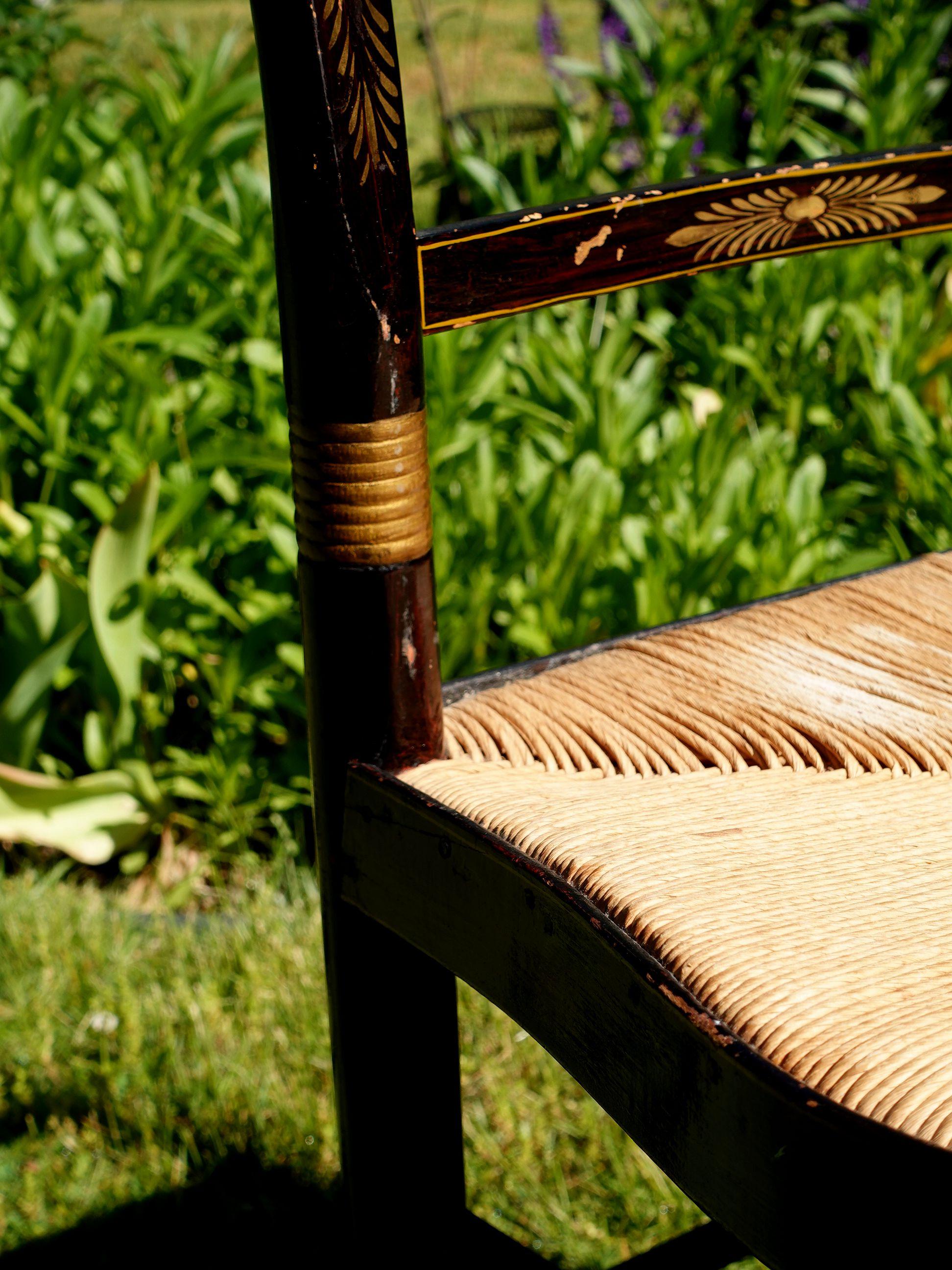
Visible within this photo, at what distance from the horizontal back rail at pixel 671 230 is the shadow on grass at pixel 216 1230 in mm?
825

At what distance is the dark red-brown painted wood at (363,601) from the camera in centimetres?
58

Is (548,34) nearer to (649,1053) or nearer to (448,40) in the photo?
(649,1053)

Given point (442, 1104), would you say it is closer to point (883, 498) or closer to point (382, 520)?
point (382, 520)

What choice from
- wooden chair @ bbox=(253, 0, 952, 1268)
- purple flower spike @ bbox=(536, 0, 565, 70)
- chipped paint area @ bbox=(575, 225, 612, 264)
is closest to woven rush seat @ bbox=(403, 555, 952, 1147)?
wooden chair @ bbox=(253, 0, 952, 1268)

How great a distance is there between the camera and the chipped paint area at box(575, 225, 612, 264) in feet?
2.17

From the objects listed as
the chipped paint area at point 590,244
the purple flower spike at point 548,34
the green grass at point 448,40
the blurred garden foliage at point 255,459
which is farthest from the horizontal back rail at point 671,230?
the green grass at point 448,40

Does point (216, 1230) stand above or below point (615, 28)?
below

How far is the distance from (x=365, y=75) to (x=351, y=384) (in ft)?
0.45

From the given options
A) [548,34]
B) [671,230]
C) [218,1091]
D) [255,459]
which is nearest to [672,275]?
[671,230]

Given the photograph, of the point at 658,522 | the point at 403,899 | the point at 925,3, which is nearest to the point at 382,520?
the point at 403,899

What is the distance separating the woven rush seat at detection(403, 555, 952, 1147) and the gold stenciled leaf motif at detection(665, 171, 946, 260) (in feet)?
0.72

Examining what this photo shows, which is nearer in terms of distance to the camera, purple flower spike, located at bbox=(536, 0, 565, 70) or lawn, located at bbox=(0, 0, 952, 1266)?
lawn, located at bbox=(0, 0, 952, 1266)

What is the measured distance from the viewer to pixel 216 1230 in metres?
1.16

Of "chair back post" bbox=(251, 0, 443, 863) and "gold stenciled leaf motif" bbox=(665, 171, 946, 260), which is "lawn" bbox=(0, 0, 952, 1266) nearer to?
"chair back post" bbox=(251, 0, 443, 863)
